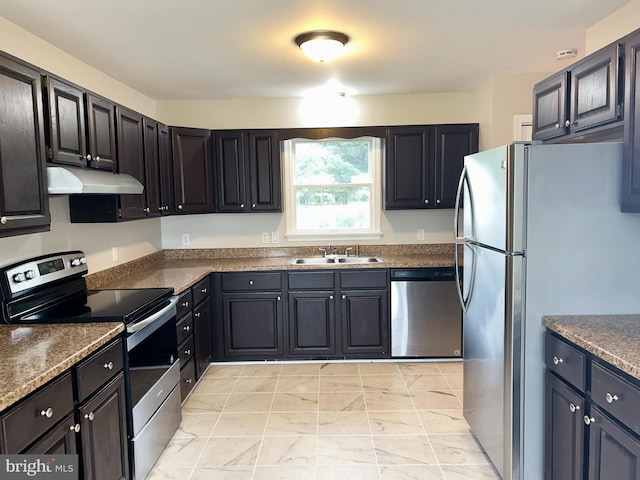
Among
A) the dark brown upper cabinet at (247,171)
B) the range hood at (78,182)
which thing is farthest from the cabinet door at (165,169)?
the range hood at (78,182)

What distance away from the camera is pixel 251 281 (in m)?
3.88

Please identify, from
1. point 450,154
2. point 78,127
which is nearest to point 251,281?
point 78,127

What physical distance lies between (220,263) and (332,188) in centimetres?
132

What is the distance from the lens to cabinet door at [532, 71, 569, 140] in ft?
7.90

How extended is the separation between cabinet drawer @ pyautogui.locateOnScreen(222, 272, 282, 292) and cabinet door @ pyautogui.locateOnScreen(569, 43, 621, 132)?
2.50m

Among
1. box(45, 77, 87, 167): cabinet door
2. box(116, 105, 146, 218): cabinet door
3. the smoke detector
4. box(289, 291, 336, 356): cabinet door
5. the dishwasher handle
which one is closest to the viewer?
box(45, 77, 87, 167): cabinet door

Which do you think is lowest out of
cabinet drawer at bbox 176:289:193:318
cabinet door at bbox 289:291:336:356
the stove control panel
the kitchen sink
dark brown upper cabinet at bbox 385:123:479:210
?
cabinet door at bbox 289:291:336:356

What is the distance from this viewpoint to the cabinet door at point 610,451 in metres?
1.48

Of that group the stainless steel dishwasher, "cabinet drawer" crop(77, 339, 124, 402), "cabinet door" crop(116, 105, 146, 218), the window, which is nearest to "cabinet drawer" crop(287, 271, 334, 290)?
the stainless steel dishwasher

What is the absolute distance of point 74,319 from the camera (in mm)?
2137

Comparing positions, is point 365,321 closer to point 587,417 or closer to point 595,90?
point 587,417

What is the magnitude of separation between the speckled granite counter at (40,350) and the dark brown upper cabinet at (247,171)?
2.22 meters

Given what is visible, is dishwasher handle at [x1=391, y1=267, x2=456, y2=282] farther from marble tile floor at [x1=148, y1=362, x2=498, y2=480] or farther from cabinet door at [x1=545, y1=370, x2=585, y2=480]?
cabinet door at [x1=545, y1=370, x2=585, y2=480]

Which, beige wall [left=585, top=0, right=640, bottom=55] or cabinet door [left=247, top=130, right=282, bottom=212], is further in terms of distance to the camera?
cabinet door [left=247, top=130, right=282, bottom=212]
